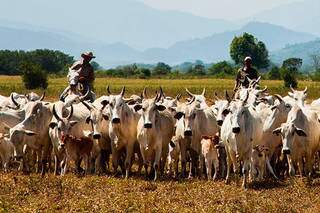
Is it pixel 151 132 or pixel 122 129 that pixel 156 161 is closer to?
pixel 151 132

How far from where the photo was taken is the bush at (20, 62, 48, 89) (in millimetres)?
51281

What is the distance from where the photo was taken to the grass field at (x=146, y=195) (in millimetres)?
12164

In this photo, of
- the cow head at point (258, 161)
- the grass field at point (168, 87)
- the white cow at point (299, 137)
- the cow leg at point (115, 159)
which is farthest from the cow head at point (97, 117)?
the grass field at point (168, 87)

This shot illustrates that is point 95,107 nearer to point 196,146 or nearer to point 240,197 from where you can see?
point 196,146

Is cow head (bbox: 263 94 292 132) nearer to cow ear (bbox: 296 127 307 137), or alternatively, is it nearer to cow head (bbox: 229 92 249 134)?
cow head (bbox: 229 92 249 134)

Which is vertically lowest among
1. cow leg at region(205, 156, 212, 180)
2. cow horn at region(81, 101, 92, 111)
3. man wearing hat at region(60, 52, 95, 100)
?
cow leg at region(205, 156, 212, 180)

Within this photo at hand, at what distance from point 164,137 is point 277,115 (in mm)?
3037

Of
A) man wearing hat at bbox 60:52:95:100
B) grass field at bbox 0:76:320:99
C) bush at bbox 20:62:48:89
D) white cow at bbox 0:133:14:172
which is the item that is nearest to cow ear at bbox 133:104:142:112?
white cow at bbox 0:133:14:172

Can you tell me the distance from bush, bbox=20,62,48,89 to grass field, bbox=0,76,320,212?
36.2 meters

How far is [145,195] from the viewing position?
1341 centimetres

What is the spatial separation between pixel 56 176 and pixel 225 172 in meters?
4.43

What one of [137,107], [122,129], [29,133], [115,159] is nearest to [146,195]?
[122,129]

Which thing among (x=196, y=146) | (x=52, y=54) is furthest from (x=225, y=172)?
(x=52, y=54)

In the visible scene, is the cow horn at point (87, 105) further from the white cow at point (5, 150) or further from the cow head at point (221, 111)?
the cow head at point (221, 111)
